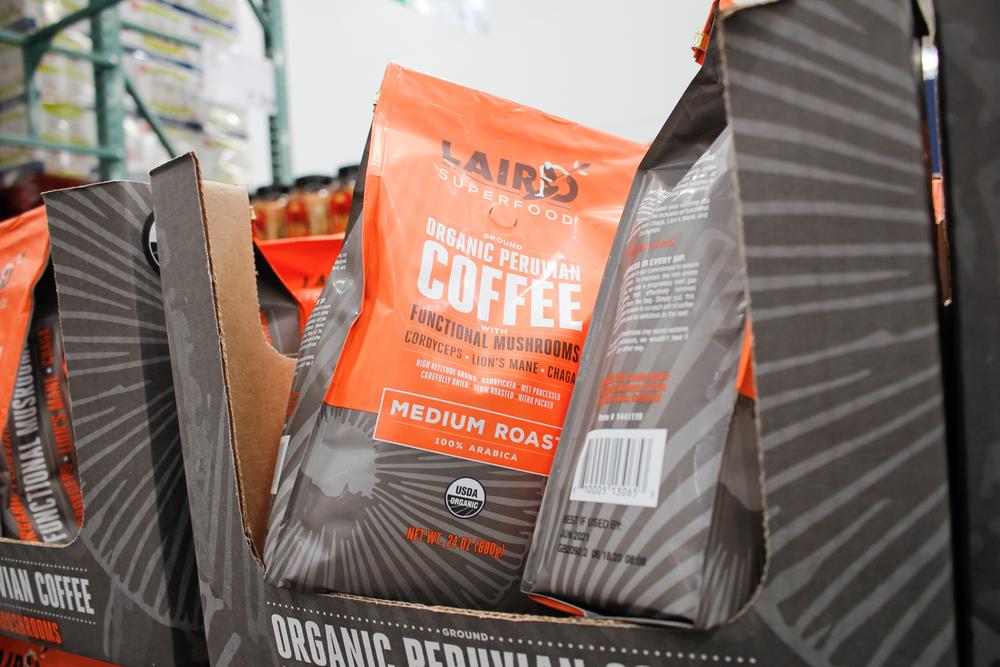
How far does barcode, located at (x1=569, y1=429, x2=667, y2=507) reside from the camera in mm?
404

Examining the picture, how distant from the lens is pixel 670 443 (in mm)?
404

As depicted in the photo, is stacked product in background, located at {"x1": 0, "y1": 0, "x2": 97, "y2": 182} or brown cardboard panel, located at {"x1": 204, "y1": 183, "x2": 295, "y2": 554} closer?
brown cardboard panel, located at {"x1": 204, "y1": 183, "x2": 295, "y2": 554}

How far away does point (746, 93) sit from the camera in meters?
0.36

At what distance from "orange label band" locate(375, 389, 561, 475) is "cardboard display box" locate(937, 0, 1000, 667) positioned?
27 cm

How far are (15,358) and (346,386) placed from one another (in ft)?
1.27

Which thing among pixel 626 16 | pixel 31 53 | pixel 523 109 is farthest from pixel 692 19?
pixel 523 109

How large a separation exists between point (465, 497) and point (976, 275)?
324mm

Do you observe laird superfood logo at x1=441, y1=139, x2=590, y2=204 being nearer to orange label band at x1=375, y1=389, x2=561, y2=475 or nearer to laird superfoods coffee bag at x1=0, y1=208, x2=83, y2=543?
orange label band at x1=375, y1=389, x2=561, y2=475

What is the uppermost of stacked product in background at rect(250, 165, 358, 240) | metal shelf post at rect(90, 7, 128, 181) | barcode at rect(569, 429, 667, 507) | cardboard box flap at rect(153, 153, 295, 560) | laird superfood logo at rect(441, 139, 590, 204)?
metal shelf post at rect(90, 7, 128, 181)

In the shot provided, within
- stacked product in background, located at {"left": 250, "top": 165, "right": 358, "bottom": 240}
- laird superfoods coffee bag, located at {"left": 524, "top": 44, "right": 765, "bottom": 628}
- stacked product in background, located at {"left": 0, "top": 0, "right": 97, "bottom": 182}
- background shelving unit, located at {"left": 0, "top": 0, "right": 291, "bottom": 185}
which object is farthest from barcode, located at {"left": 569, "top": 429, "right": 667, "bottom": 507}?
stacked product in background, located at {"left": 0, "top": 0, "right": 97, "bottom": 182}

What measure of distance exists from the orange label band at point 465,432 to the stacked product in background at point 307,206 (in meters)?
0.94

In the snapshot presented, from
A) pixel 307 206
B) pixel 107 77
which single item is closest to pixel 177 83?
pixel 107 77

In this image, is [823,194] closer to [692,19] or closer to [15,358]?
[15,358]

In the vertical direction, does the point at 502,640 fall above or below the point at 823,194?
below
